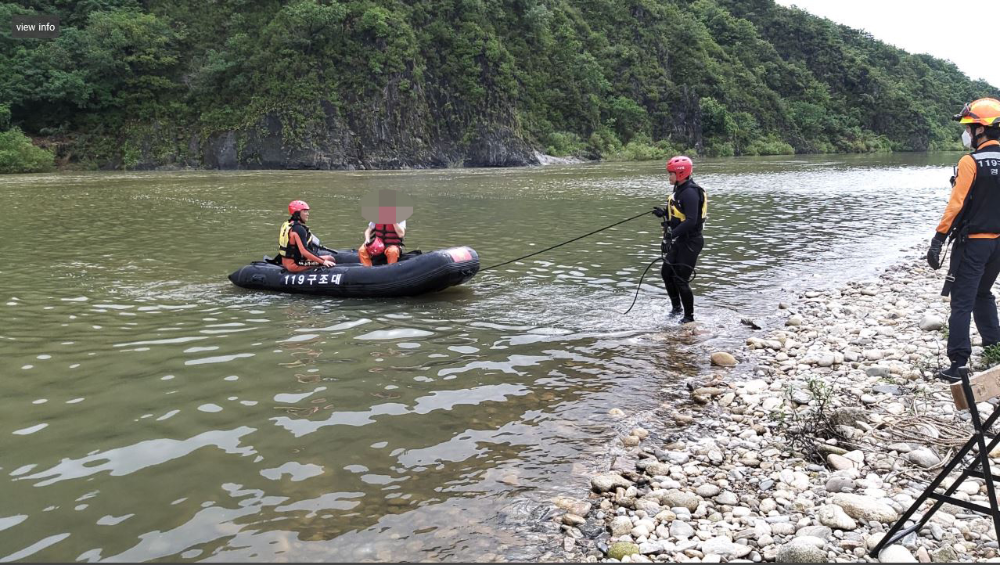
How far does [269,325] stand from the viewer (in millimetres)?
7777

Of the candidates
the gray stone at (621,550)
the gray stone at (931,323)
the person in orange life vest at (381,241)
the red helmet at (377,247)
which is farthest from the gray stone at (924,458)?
the red helmet at (377,247)

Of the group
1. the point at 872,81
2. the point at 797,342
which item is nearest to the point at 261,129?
the point at 797,342

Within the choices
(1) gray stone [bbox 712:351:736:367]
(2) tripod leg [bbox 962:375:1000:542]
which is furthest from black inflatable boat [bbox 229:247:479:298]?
(2) tripod leg [bbox 962:375:1000:542]

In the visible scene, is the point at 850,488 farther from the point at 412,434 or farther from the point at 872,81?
the point at 872,81

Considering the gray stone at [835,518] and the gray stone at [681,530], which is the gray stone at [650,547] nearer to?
the gray stone at [681,530]

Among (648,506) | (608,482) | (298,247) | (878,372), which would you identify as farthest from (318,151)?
(648,506)

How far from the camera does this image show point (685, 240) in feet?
25.8

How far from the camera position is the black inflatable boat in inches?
Answer: 357

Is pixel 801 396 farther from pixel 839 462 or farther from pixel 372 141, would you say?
pixel 372 141

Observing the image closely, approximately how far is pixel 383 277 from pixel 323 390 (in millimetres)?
3594

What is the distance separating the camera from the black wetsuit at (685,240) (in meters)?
7.69

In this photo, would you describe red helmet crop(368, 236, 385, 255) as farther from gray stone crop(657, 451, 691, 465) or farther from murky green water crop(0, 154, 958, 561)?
gray stone crop(657, 451, 691, 465)

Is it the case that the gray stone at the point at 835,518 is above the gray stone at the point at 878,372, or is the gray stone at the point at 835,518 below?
below

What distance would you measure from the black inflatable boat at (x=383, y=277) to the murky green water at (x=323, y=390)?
0.28m
